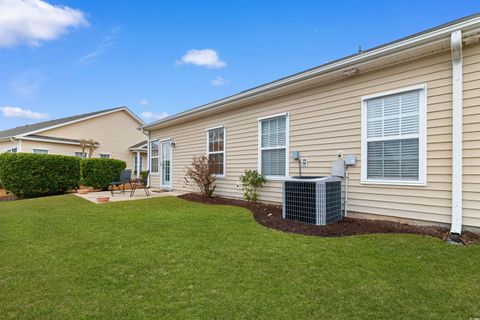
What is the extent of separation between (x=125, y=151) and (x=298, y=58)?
1382 centimetres

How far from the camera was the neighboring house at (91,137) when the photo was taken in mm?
14930

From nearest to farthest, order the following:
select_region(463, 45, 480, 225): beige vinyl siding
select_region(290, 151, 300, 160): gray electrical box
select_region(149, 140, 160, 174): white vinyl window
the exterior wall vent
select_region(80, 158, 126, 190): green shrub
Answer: select_region(463, 45, 480, 225): beige vinyl siding, the exterior wall vent, select_region(290, 151, 300, 160): gray electrical box, select_region(80, 158, 126, 190): green shrub, select_region(149, 140, 160, 174): white vinyl window

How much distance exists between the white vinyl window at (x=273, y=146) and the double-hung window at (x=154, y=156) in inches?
247

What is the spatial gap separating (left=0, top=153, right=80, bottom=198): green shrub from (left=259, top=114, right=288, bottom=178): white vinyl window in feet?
28.7

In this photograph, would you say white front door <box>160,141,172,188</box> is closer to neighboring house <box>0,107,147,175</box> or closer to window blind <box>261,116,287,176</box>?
window blind <box>261,116,287,176</box>

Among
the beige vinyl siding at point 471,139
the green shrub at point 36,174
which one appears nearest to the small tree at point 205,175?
the beige vinyl siding at point 471,139

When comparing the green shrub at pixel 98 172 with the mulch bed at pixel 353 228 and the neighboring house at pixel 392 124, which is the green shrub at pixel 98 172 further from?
the mulch bed at pixel 353 228

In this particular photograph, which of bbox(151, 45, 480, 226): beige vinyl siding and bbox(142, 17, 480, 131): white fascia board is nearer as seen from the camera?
bbox(142, 17, 480, 131): white fascia board

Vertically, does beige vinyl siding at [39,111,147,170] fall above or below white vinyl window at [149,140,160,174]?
above

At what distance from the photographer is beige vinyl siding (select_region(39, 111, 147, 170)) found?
16688 millimetres

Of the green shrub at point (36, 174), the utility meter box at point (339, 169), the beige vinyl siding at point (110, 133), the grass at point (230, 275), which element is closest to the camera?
the grass at point (230, 275)

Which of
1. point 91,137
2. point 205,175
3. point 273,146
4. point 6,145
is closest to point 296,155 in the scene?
point 273,146

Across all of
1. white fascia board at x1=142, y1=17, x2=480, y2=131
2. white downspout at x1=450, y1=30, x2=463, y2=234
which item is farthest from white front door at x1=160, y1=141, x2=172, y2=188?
white downspout at x1=450, y1=30, x2=463, y2=234

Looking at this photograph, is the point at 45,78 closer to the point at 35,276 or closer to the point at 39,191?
the point at 39,191
